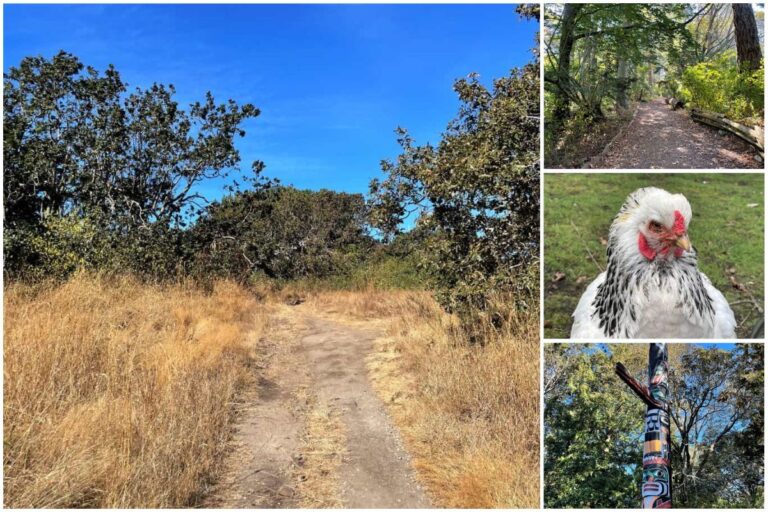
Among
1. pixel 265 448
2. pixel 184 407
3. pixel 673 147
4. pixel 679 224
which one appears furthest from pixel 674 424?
pixel 184 407

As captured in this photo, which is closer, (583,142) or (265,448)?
(583,142)

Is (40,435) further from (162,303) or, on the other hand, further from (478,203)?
(162,303)

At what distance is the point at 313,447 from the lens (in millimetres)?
4109

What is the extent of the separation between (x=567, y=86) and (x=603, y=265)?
47.3 inches

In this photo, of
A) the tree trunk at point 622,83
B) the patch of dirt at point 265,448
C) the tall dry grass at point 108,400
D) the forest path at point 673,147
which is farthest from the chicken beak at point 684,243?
the tall dry grass at point 108,400

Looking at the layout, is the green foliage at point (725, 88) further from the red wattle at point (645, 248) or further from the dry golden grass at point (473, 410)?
the dry golden grass at point (473, 410)

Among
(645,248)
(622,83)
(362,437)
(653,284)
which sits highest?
(622,83)

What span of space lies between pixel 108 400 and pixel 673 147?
4092 millimetres

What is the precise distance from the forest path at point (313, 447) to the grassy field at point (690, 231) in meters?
1.82

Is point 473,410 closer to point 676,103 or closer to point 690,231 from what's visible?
point 690,231

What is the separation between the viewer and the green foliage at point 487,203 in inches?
190

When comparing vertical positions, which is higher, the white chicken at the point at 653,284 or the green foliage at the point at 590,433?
the white chicken at the point at 653,284

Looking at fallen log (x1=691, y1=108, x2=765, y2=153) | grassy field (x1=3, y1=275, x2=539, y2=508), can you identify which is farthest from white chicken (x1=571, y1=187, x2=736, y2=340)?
grassy field (x1=3, y1=275, x2=539, y2=508)

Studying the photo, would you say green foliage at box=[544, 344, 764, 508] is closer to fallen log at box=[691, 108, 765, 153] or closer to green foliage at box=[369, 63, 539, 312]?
fallen log at box=[691, 108, 765, 153]
